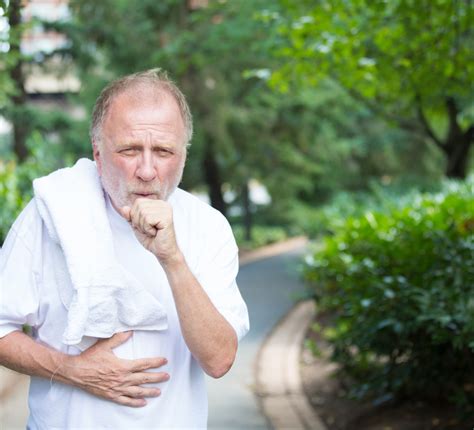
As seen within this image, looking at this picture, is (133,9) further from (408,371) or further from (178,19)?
(408,371)

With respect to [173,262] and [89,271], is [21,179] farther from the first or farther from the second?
[173,262]

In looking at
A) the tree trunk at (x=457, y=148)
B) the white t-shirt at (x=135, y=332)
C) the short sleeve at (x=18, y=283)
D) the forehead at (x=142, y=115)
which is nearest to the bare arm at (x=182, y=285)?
the white t-shirt at (x=135, y=332)

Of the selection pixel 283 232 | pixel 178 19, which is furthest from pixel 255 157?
pixel 283 232

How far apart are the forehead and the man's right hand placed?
1.94 feet

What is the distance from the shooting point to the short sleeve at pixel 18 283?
2.20 metres

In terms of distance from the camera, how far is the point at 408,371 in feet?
16.1

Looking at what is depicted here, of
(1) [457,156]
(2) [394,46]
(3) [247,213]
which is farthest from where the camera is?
(3) [247,213]

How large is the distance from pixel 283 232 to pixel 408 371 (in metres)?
23.6

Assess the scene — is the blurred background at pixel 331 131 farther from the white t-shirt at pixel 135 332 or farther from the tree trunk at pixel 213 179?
the white t-shirt at pixel 135 332

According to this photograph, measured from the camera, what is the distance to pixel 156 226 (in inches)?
81.4

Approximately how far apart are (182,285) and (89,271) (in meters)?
0.26

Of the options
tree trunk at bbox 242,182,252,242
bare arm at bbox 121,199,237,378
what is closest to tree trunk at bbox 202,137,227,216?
tree trunk at bbox 242,182,252,242

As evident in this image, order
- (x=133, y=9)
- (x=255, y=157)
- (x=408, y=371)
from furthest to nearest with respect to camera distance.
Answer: (x=255, y=157)
(x=133, y=9)
(x=408, y=371)

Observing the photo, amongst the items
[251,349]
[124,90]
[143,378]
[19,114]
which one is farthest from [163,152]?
[19,114]
